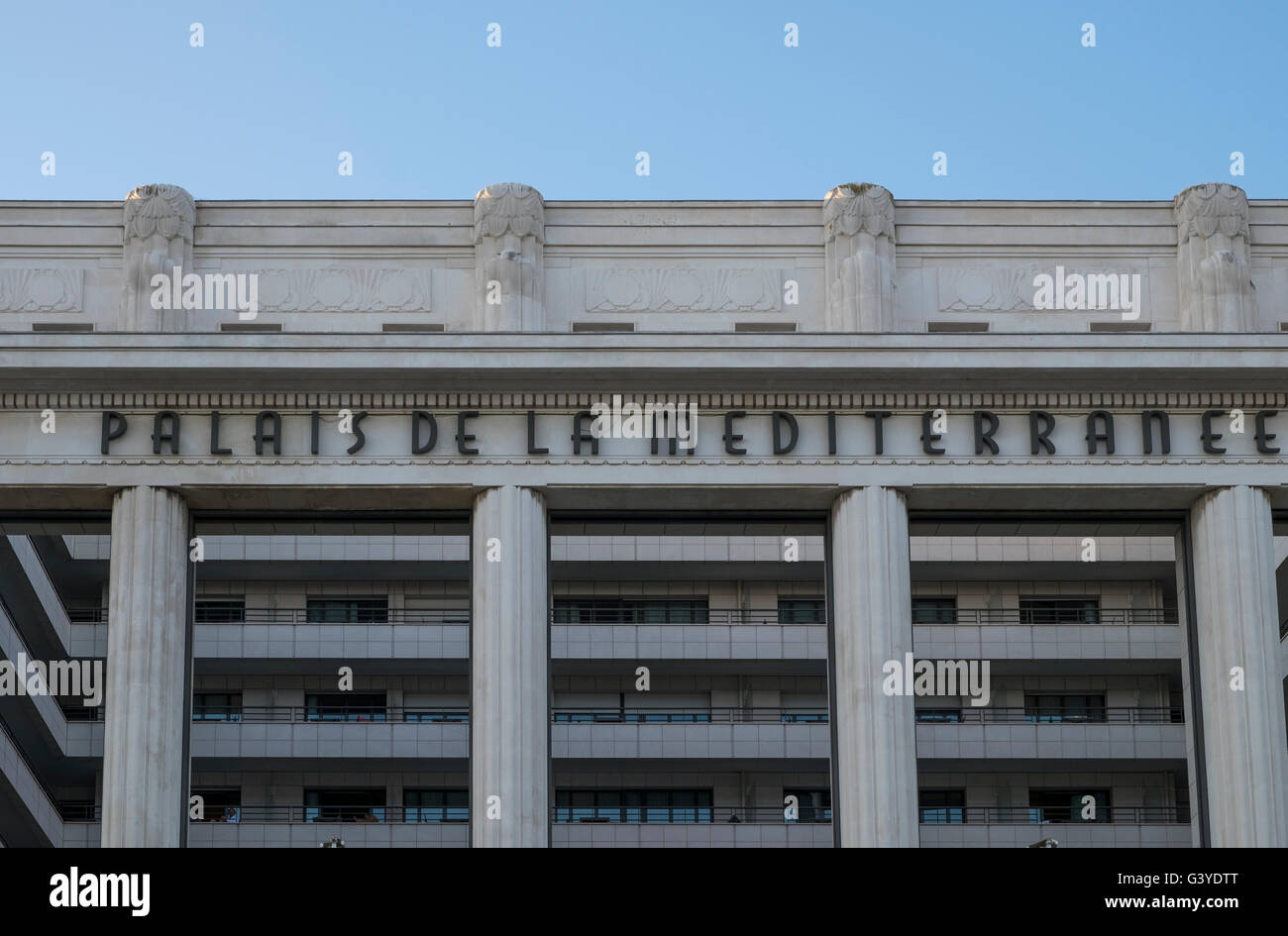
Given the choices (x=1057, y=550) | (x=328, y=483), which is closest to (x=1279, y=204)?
(x=328, y=483)

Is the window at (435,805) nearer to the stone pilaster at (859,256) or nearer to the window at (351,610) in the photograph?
the window at (351,610)

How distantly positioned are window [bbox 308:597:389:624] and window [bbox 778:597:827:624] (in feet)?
41.6

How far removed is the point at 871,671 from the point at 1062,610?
3392 cm

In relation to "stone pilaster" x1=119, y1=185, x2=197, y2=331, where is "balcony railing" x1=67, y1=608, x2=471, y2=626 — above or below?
below

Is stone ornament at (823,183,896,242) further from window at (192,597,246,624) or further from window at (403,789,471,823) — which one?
window at (192,597,246,624)

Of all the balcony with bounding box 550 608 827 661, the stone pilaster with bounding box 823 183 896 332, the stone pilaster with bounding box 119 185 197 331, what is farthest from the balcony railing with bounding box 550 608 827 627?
the stone pilaster with bounding box 119 185 197 331

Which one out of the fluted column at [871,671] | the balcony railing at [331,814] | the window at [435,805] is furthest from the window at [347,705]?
the fluted column at [871,671]

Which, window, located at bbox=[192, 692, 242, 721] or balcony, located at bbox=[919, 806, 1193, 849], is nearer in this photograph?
balcony, located at bbox=[919, 806, 1193, 849]

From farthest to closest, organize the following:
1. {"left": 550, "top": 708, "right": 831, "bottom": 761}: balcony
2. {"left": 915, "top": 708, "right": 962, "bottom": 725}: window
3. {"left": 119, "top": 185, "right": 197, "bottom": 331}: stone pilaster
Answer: {"left": 915, "top": 708, "right": 962, "bottom": 725}: window, {"left": 550, "top": 708, "right": 831, "bottom": 761}: balcony, {"left": 119, "top": 185, "right": 197, "bottom": 331}: stone pilaster

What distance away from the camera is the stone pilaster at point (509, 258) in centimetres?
4297

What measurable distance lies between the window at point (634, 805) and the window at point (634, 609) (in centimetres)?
548

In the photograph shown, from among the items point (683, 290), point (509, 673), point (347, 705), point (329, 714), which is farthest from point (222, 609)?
point (509, 673)

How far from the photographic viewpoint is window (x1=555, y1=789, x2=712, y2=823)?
234 feet
